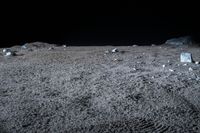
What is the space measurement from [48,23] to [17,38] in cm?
116

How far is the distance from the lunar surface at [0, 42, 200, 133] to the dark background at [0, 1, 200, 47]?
277 cm

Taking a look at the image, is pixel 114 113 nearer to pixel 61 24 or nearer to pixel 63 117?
pixel 63 117

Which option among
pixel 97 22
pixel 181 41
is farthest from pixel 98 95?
pixel 97 22

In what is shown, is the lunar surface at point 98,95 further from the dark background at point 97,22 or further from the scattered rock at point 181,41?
the dark background at point 97,22

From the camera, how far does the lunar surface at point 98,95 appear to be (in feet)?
7.06

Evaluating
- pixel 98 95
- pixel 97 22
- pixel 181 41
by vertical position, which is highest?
pixel 97 22

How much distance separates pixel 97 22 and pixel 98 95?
6.10 meters

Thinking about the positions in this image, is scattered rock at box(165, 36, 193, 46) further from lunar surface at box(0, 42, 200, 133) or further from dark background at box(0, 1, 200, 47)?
lunar surface at box(0, 42, 200, 133)

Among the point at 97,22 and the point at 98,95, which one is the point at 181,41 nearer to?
the point at 97,22

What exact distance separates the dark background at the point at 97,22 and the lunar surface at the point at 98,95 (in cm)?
277

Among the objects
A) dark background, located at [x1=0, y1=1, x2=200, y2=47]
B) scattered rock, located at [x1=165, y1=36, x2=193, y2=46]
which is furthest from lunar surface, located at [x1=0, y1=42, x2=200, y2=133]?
dark background, located at [x1=0, y1=1, x2=200, y2=47]

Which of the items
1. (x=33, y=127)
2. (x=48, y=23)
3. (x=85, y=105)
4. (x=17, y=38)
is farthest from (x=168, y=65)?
(x=48, y=23)

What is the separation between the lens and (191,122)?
2195mm

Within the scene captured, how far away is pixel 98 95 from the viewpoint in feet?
8.88
